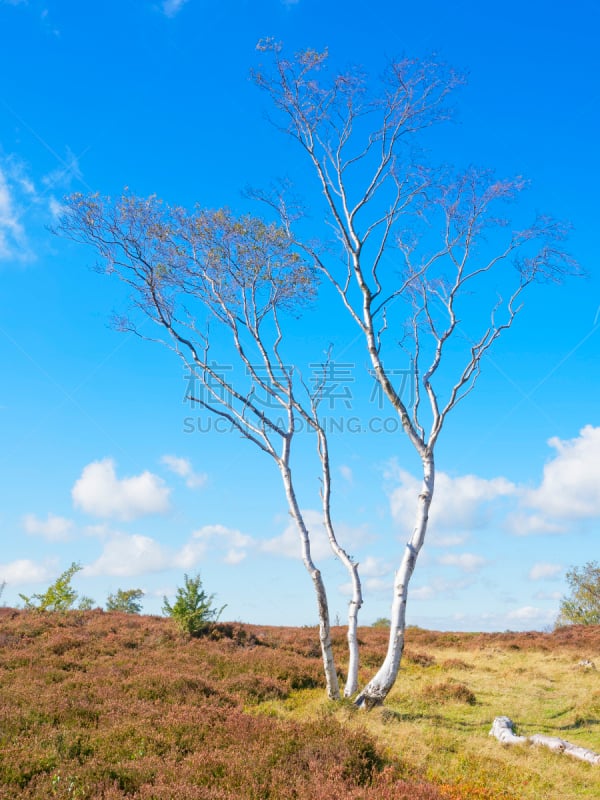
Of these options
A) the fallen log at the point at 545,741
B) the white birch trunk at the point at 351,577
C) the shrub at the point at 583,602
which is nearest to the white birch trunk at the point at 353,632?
the white birch trunk at the point at 351,577

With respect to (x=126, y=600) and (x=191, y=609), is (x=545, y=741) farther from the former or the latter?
(x=126, y=600)

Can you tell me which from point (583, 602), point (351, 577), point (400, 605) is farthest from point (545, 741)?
point (583, 602)

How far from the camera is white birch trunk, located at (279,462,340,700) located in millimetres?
12258

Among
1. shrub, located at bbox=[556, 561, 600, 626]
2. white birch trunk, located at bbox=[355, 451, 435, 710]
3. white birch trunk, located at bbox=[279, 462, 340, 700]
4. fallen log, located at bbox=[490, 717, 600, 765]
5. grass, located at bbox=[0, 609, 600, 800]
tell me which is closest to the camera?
grass, located at bbox=[0, 609, 600, 800]

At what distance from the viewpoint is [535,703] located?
14.5m

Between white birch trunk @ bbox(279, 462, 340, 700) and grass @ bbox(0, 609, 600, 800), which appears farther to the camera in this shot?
white birch trunk @ bbox(279, 462, 340, 700)

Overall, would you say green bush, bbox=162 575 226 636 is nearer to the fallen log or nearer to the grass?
the grass

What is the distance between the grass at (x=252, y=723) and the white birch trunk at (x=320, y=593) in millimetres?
470

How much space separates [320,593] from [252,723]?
370cm

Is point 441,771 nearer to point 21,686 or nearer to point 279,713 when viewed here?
point 279,713

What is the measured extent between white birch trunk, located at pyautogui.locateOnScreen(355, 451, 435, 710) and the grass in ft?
1.40

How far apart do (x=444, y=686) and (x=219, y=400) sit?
9979 mm

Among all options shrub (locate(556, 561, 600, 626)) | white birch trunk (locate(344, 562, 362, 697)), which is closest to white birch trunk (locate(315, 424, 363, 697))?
white birch trunk (locate(344, 562, 362, 697))

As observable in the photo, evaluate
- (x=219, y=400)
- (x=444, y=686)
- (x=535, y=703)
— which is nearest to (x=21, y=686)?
(x=219, y=400)
